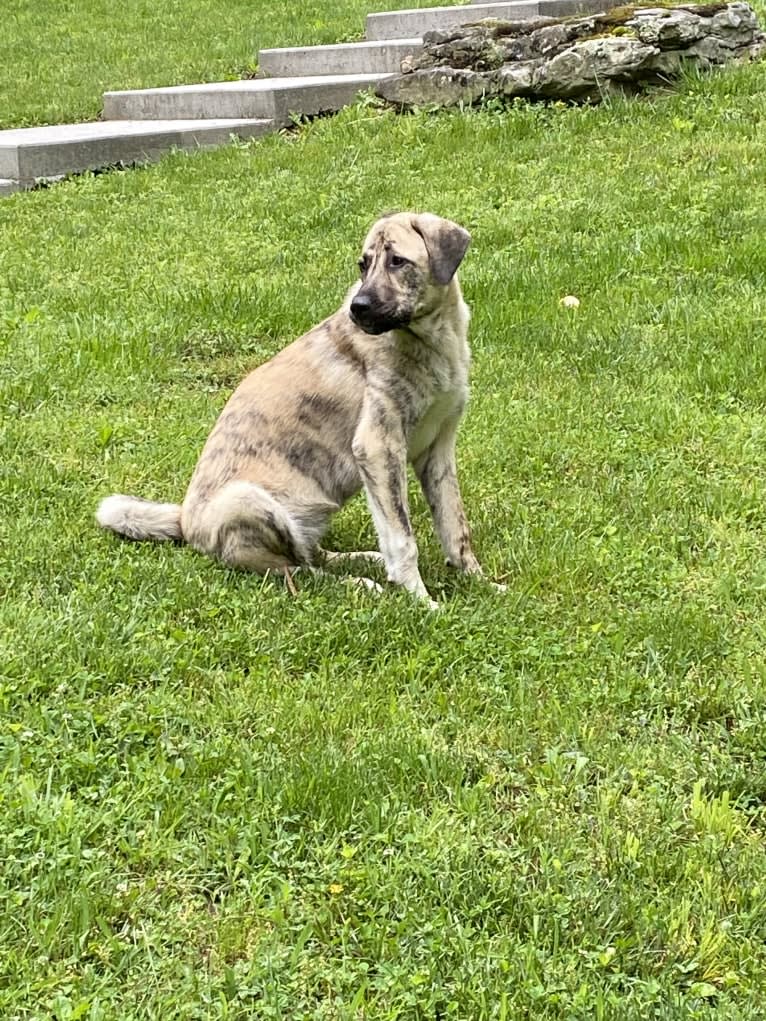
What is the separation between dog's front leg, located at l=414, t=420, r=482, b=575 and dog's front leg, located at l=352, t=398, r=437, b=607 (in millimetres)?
276

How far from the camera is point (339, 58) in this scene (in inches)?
539

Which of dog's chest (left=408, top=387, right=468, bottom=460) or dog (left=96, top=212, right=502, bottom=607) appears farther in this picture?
dog's chest (left=408, top=387, right=468, bottom=460)

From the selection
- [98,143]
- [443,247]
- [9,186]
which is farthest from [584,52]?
[443,247]

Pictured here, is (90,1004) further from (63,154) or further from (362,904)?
(63,154)

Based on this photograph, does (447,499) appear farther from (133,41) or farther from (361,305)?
(133,41)

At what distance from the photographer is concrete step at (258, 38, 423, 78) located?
13242mm

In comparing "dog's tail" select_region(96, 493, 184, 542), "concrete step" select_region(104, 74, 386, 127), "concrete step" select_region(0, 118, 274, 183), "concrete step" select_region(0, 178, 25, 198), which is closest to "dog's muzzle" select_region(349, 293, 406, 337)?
"dog's tail" select_region(96, 493, 184, 542)

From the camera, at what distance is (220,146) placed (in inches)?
459

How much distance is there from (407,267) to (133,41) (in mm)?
14925

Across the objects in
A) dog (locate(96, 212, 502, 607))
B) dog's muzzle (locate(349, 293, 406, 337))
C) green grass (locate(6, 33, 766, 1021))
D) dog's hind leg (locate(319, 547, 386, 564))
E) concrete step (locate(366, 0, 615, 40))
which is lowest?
dog's hind leg (locate(319, 547, 386, 564))

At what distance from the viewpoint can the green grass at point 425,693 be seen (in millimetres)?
2740

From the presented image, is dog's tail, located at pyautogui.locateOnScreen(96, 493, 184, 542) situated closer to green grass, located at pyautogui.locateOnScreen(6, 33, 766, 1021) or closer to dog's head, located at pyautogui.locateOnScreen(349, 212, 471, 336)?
green grass, located at pyautogui.locateOnScreen(6, 33, 766, 1021)

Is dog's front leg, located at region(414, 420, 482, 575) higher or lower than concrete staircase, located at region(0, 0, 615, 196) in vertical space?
lower

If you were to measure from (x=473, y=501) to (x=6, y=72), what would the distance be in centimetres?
1378
